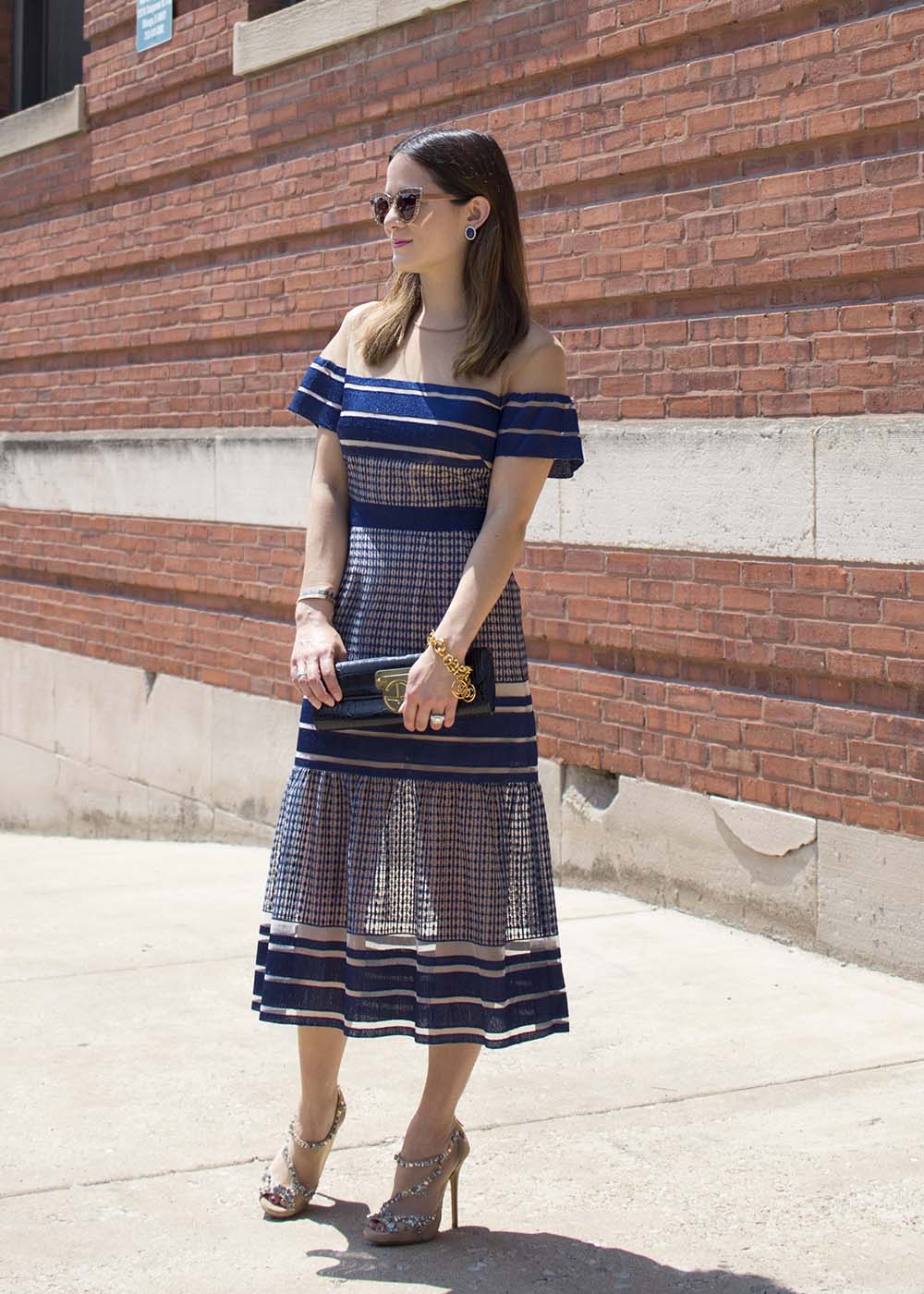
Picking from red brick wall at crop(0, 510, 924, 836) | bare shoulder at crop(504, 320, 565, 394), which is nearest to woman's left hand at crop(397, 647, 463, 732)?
bare shoulder at crop(504, 320, 565, 394)

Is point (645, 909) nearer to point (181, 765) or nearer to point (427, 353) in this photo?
point (427, 353)

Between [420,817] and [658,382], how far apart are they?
3030 millimetres

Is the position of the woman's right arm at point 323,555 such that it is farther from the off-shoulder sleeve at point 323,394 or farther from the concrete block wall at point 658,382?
the concrete block wall at point 658,382

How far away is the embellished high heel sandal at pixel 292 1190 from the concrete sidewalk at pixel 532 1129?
0.03 metres

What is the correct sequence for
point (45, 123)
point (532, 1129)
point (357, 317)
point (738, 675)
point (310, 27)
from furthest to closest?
point (45, 123) → point (310, 27) → point (738, 675) → point (532, 1129) → point (357, 317)

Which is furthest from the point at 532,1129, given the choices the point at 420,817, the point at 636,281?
the point at 636,281

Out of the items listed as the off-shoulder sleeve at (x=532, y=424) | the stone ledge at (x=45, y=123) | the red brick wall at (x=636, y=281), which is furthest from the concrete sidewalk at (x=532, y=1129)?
the stone ledge at (x=45, y=123)

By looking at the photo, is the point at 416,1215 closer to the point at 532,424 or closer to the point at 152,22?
the point at 532,424

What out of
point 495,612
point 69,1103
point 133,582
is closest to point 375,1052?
point 69,1103

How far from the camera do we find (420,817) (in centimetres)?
337

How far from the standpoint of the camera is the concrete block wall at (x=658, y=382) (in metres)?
5.29

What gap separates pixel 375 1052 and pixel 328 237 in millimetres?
4360

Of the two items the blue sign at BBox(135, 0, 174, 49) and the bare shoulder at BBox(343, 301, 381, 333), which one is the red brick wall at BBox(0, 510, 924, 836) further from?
the blue sign at BBox(135, 0, 174, 49)

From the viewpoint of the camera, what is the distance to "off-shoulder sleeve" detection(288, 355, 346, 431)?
3561mm
